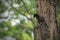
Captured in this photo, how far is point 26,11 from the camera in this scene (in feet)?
6.88

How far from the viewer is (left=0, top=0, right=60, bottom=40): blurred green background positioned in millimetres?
2141

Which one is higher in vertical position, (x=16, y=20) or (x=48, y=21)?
(x=16, y=20)

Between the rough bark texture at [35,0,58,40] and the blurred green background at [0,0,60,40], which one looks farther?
the blurred green background at [0,0,60,40]

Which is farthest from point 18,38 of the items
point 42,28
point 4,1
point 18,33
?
point 42,28

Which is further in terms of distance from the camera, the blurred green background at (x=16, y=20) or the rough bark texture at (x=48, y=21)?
the blurred green background at (x=16, y=20)

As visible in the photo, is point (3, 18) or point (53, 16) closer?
point (53, 16)

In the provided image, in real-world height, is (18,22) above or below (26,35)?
above

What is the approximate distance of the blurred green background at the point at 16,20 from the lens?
2.14 m

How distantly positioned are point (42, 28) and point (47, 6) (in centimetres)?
16

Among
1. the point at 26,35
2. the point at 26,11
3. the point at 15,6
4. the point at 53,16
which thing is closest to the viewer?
the point at 53,16

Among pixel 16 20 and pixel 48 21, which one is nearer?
pixel 48 21

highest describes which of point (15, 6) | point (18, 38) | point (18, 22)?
point (15, 6)

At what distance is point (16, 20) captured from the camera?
2.33 meters

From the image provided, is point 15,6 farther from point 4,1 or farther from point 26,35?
point 26,35
